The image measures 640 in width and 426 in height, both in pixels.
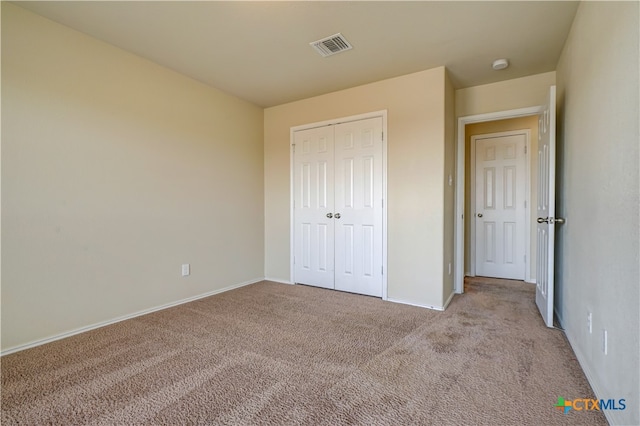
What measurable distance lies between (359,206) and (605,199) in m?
2.28

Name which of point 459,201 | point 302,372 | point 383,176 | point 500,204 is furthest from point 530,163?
point 302,372

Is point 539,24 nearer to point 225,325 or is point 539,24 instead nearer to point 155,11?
point 155,11

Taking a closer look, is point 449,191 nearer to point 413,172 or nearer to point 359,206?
point 413,172

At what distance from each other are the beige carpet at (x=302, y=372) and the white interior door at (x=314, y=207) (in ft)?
3.38

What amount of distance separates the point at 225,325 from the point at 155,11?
8.19 feet

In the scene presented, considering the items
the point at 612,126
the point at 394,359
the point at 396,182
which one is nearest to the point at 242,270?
the point at 396,182

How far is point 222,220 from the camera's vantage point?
148 inches

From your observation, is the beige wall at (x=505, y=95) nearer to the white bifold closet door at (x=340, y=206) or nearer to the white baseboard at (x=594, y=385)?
the white bifold closet door at (x=340, y=206)

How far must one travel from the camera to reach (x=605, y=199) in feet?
5.16

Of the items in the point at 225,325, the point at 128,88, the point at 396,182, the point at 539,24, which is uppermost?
the point at 539,24

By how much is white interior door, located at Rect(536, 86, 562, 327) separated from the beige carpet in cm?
27

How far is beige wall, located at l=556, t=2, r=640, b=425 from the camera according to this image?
1258 mm

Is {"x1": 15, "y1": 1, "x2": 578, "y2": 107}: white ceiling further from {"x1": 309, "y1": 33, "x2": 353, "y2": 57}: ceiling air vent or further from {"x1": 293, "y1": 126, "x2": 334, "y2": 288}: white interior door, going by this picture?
{"x1": 293, "y1": 126, "x2": 334, "y2": 288}: white interior door

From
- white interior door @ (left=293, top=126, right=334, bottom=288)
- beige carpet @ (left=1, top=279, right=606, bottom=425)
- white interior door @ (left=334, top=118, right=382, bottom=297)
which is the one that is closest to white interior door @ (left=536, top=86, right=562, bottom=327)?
beige carpet @ (left=1, top=279, right=606, bottom=425)
